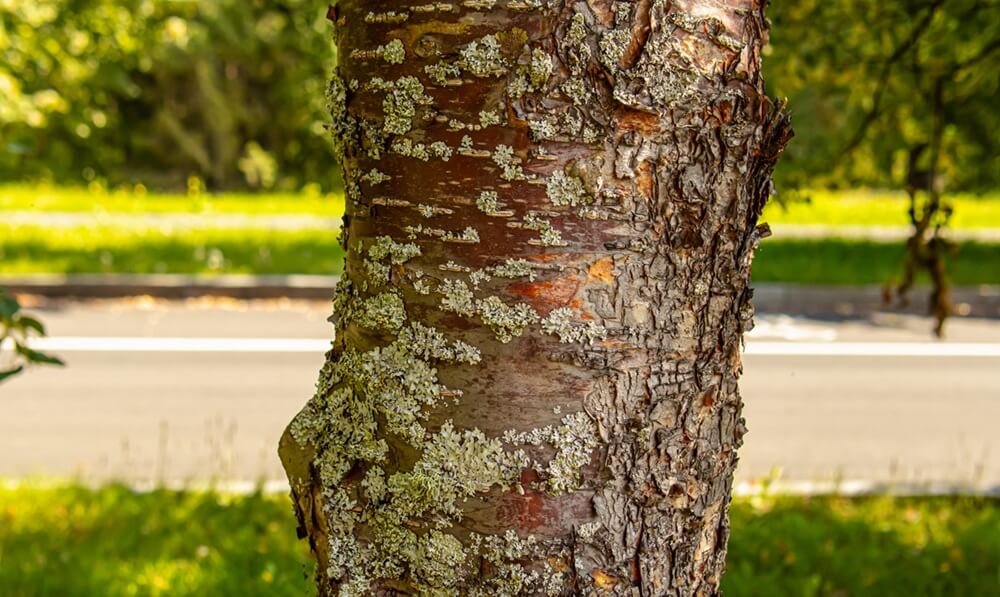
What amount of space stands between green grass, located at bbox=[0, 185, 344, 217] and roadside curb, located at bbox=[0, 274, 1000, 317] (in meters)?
3.49

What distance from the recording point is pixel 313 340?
817 cm

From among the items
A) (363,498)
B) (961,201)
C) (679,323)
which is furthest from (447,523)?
(961,201)

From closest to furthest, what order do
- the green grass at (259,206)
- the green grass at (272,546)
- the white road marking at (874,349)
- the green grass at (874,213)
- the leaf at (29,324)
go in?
the leaf at (29,324) → the green grass at (272,546) → the white road marking at (874,349) → the green grass at (259,206) → the green grass at (874,213)

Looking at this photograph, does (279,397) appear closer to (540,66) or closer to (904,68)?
(904,68)

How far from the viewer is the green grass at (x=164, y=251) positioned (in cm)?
983

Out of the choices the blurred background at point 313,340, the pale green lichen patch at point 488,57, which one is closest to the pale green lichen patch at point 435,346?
the pale green lichen patch at point 488,57

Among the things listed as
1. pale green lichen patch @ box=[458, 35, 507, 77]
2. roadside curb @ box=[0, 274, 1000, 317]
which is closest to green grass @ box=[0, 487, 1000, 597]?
pale green lichen patch @ box=[458, 35, 507, 77]

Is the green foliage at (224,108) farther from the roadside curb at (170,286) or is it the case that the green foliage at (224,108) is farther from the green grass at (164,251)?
the roadside curb at (170,286)

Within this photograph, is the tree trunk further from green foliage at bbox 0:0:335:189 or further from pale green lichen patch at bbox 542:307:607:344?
green foliage at bbox 0:0:335:189

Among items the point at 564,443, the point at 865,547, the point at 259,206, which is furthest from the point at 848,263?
the point at 564,443

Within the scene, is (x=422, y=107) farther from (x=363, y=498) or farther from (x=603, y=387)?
(x=363, y=498)

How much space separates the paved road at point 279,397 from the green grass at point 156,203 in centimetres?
427

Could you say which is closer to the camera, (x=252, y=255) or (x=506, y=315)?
(x=506, y=315)

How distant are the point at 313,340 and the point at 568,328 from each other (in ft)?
23.1
